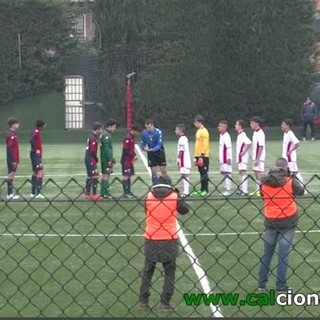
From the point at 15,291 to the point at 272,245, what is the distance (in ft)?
10.3

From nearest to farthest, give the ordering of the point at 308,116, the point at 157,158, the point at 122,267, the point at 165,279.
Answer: the point at 165,279 < the point at 122,267 < the point at 157,158 < the point at 308,116

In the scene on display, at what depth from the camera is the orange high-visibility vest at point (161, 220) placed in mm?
9883

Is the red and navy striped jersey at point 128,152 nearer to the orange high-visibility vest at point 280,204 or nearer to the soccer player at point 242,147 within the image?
the soccer player at point 242,147

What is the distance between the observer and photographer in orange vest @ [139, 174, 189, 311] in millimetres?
9828

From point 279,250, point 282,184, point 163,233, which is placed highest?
point 282,184

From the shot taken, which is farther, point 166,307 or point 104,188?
point 104,188

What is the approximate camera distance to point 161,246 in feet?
32.8

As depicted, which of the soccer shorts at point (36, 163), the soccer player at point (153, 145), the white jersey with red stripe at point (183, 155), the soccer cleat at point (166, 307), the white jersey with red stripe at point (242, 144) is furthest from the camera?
the soccer player at point (153, 145)

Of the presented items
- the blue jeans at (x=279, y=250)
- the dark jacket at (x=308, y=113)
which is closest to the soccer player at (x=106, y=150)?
the blue jeans at (x=279, y=250)

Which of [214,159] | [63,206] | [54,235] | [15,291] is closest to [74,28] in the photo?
[214,159]

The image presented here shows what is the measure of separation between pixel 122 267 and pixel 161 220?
9.77 ft

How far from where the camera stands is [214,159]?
2980 centimetres

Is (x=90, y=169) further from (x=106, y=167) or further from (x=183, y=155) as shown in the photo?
(x=183, y=155)

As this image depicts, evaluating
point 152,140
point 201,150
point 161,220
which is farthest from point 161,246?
point 152,140
